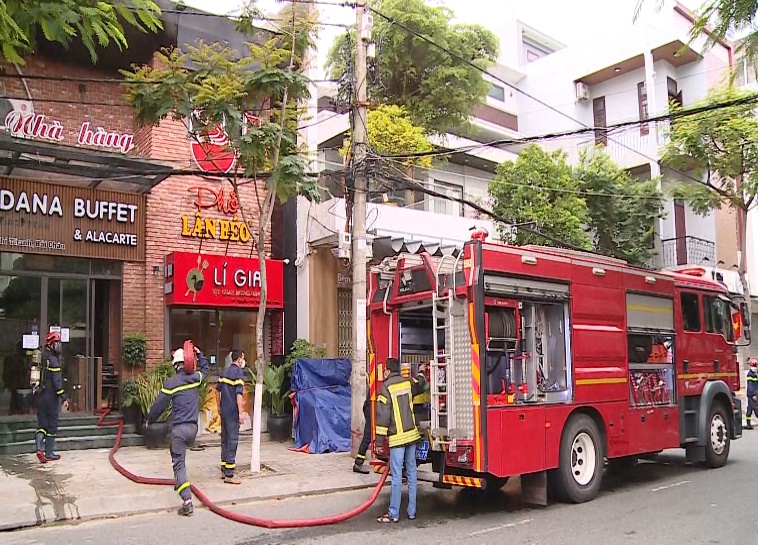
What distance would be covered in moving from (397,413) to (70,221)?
848cm

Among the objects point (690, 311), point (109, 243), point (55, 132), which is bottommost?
point (690, 311)

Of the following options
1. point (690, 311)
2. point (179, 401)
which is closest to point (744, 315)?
point (690, 311)

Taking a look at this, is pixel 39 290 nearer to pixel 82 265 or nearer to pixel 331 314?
pixel 82 265

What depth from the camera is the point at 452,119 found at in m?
22.6

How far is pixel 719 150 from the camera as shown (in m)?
20.0

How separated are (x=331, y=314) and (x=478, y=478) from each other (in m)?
8.76

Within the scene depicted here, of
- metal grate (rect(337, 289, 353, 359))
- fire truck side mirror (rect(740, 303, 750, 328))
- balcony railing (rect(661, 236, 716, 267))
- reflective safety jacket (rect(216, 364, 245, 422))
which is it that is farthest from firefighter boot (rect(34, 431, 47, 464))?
balcony railing (rect(661, 236, 716, 267))

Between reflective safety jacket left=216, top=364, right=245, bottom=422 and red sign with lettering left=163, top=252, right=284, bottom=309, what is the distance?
3857mm

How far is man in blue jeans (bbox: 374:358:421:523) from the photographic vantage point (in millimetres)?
8234

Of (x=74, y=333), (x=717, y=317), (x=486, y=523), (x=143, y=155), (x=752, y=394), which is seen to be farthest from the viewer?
(x=752, y=394)

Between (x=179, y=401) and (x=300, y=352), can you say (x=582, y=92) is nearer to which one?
(x=300, y=352)

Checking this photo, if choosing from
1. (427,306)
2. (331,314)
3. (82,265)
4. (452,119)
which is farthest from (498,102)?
(427,306)

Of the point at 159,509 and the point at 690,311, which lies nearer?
the point at 159,509

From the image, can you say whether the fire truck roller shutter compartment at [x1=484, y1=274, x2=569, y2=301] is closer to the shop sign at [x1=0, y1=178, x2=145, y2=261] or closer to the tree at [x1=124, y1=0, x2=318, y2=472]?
the tree at [x1=124, y1=0, x2=318, y2=472]
